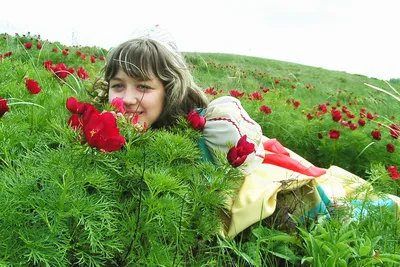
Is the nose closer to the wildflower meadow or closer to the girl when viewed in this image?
the girl

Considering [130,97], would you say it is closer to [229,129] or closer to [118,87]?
[118,87]

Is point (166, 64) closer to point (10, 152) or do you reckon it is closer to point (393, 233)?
point (10, 152)

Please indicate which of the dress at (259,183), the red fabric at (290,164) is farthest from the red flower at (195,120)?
the red fabric at (290,164)

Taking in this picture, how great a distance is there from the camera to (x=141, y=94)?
2518 mm

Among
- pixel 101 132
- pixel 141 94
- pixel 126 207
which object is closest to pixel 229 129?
pixel 141 94

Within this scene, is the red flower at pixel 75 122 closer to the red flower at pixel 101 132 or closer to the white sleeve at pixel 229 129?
the red flower at pixel 101 132

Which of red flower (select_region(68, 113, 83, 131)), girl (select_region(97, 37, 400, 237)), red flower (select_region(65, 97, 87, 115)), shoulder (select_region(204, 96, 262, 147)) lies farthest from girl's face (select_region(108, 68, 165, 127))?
red flower (select_region(68, 113, 83, 131))

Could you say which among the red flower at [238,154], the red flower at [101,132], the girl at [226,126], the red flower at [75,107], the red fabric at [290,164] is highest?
the red flower at [101,132]

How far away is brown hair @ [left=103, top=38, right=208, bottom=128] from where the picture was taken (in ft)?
8.52

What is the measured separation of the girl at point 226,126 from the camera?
218 centimetres

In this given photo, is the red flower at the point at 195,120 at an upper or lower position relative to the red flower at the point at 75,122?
lower

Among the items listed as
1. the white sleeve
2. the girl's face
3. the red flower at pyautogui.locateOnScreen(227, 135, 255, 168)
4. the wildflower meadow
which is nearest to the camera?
the wildflower meadow

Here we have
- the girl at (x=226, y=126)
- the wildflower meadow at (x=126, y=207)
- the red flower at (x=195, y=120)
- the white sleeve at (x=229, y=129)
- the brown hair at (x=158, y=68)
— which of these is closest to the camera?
the wildflower meadow at (x=126, y=207)

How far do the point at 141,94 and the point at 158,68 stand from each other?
10.0 inches
